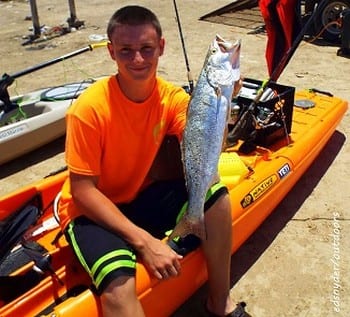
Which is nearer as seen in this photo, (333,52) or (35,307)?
(35,307)

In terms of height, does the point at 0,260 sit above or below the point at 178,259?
below

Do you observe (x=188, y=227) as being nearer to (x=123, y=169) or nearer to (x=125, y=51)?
(x=123, y=169)

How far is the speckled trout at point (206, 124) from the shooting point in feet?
7.25

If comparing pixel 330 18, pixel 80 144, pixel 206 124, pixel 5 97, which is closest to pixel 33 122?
pixel 5 97

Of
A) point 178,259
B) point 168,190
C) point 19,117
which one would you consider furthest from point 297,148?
point 19,117

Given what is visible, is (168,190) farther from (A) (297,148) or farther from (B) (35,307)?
(A) (297,148)

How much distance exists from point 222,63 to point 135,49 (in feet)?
1.61

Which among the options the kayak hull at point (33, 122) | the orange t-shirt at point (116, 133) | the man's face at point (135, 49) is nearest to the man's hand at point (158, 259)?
the orange t-shirt at point (116, 133)

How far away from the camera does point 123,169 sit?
2688 mm

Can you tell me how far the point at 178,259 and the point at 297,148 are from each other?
75.0 inches

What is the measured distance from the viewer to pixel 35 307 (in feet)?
8.61

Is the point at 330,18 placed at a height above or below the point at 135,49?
below

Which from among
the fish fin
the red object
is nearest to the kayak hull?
the red object

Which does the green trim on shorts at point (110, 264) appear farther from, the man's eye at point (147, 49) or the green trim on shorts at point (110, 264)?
the man's eye at point (147, 49)
